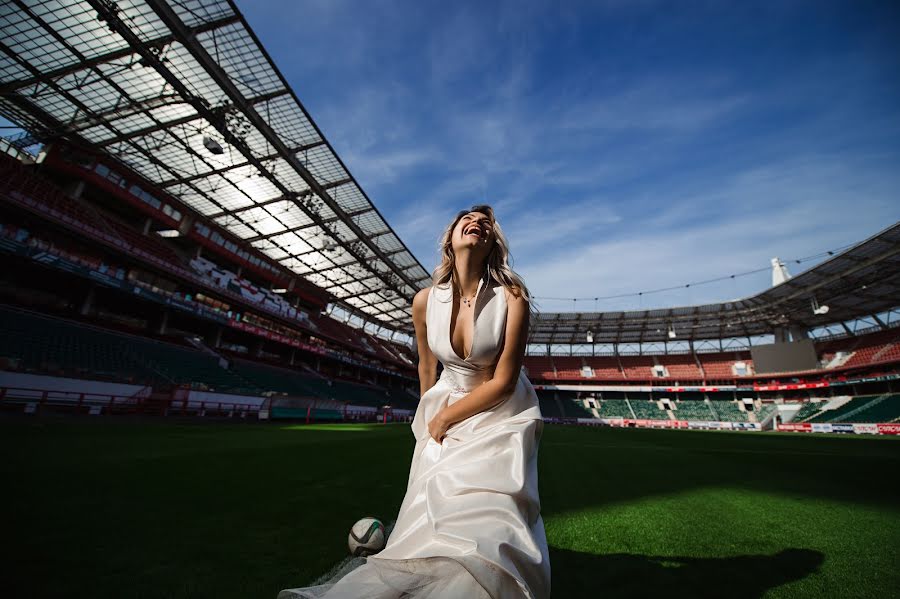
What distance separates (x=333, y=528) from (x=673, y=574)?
2.13 metres

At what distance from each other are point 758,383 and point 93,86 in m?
55.3

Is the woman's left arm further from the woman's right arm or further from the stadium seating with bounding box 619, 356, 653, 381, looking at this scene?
the stadium seating with bounding box 619, 356, 653, 381

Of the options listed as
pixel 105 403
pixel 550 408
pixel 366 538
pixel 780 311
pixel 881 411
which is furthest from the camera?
pixel 550 408

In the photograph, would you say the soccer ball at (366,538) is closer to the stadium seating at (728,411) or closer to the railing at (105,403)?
the railing at (105,403)

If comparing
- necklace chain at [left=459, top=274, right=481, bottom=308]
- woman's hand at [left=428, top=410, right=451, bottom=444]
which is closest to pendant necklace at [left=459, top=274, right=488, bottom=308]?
necklace chain at [left=459, top=274, right=481, bottom=308]

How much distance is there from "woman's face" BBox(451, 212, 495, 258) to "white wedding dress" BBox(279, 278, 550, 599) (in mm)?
171

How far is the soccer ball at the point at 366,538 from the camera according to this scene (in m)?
2.07

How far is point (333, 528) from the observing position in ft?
8.49

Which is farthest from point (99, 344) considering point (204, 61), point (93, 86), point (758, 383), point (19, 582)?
point (758, 383)

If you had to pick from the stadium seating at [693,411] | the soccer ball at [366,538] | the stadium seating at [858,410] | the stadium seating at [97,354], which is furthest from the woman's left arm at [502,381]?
the stadium seating at [693,411]

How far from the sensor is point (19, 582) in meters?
1.58

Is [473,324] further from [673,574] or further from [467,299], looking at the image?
[673,574]

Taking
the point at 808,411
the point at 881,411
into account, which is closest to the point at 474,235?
the point at 881,411

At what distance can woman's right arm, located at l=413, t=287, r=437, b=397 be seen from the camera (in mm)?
1918
